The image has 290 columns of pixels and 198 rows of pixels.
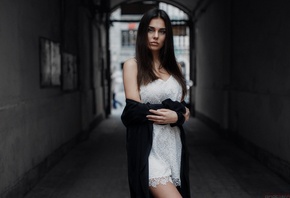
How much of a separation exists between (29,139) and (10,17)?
172cm

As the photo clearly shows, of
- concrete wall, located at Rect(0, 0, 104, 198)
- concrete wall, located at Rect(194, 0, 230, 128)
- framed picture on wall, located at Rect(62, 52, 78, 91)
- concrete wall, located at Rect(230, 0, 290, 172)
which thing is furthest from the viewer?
concrete wall, located at Rect(194, 0, 230, 128)

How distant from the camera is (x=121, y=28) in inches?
1870

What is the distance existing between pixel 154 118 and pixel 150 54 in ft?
1.54

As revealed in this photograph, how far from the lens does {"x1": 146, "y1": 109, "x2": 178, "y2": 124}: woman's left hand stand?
2.76m

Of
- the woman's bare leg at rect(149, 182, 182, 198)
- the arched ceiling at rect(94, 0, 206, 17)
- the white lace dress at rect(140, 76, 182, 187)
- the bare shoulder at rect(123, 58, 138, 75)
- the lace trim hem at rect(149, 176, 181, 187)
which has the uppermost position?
the arched ceiling at rect(94, 0, 206, 17)

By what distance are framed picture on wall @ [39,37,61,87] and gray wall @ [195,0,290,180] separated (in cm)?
378

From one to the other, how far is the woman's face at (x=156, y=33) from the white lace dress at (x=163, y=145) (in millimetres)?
235

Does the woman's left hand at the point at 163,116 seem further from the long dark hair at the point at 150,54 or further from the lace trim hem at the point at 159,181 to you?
the lace trim hem at the point at 159,181

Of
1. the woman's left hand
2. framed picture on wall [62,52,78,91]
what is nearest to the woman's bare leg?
the woman's left hand

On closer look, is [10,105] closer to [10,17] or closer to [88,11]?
[10,17]

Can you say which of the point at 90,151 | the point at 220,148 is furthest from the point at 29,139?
the point at 220,148

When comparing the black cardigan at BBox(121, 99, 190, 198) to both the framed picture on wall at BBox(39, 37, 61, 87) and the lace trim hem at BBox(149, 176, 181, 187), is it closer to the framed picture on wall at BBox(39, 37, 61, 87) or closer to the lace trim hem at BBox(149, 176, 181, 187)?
the lace trim hem at BBox(149, 176, 181, 187)

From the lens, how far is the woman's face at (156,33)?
9.46 feet

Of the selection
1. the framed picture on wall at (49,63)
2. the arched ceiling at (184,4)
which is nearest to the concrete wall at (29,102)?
the framed picture on wall at (49,63)
